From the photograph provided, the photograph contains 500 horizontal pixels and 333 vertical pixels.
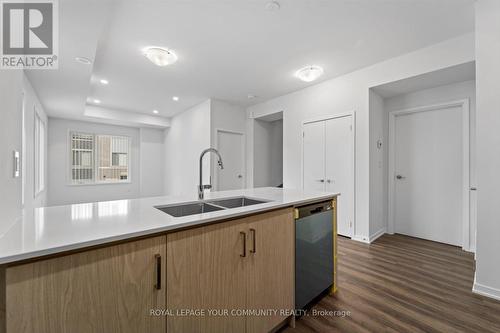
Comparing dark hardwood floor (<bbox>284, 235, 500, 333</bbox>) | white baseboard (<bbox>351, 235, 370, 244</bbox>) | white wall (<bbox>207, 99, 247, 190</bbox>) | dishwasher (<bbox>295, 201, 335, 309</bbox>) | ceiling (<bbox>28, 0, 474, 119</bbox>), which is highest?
ceiling (<bbox>28, 0, 474, 119</bbox>)

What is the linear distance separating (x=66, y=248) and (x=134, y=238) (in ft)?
0.71

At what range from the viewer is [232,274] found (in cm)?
120

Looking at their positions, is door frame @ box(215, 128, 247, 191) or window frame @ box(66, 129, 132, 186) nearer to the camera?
door frame @ box(215, 128, 247, 191)

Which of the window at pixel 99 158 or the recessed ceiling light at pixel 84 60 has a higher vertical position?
the recessed ceiling light at pixel 84 60

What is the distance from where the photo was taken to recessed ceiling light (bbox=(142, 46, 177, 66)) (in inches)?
107

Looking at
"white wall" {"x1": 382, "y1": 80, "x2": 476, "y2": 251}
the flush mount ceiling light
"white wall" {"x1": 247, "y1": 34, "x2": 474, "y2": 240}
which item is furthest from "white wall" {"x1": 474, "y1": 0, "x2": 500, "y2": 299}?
the flush mount ceiling light

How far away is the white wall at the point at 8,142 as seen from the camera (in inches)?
41.2

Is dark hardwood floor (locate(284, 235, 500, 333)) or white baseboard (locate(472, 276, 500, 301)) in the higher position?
white baseboard (locate(472, 276, 500, 301))

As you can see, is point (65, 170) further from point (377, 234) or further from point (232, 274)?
point (377, 234)

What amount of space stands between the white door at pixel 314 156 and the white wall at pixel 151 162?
5.11 metres

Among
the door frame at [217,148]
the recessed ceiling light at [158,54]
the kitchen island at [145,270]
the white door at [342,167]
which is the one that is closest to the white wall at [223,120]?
the door frame at [217,148]

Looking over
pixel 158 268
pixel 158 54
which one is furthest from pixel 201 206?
pixel 158 54

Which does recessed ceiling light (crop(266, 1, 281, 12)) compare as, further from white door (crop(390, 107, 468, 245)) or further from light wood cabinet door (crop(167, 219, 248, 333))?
white door (crop(390, 107, 468, 245))

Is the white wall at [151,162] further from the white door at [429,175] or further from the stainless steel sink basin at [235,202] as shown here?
the white door at [429,175]
